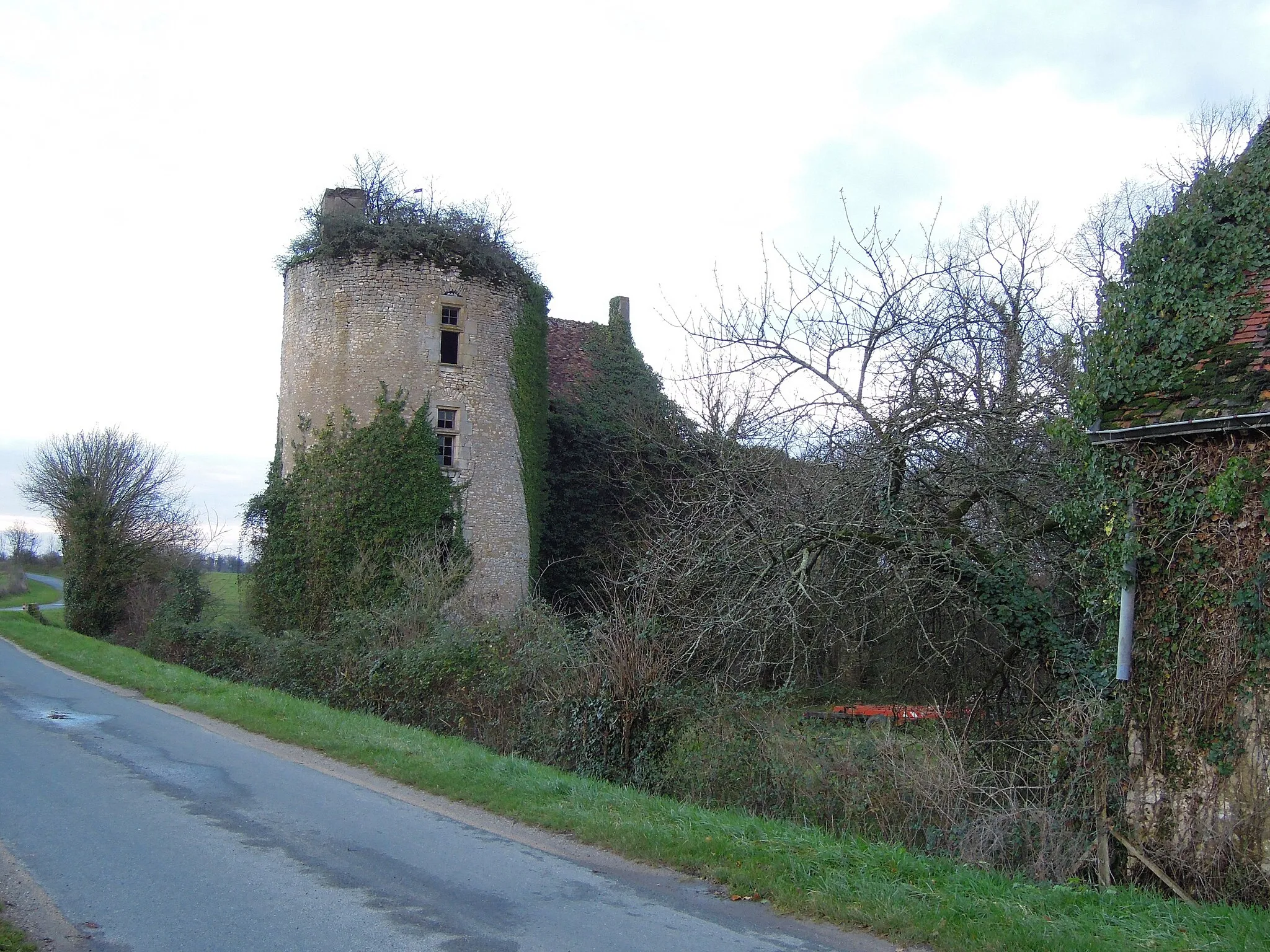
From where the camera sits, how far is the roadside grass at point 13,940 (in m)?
5.11

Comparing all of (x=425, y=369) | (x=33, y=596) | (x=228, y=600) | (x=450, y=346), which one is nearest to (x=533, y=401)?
(x=450, y=346)

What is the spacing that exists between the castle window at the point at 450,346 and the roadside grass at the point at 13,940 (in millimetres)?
18843

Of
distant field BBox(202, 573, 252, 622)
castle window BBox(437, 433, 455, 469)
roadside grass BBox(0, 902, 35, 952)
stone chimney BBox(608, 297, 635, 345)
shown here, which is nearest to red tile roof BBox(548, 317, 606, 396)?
stone chimney BBox(608, 297, 635, 345)

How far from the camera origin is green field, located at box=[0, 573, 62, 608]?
58344mm

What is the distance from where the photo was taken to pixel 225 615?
2541 cm

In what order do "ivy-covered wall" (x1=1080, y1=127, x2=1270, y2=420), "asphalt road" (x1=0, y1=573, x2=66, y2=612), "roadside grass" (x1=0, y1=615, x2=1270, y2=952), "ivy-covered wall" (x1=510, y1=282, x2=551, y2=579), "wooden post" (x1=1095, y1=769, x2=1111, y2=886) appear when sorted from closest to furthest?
"roadside grass" (x1=0, y1=615, x2=1270, y2=952) < "wooden post" (x1=1095, y1=769, x2=1111, y2=886) < "ivy-covered wall" (x1=1080, y1=127, x2=1270, y2=420) < "ivy-covered wall" (x1=510, y1=282, x2=551, y2=579) < "asphalt road" (x1=0, y1=573, x2=66, y2=612)

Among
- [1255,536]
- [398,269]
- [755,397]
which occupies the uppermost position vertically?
[398,269]

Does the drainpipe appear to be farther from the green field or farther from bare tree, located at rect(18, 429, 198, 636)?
the green field

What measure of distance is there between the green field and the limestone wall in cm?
4065

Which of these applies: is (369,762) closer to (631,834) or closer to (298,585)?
(631,834)

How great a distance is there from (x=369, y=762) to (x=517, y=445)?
13848mm

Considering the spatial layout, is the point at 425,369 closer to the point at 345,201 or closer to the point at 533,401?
the point at 533,401

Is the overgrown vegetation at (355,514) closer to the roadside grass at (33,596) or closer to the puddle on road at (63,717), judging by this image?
the puddle on road at (63,717)

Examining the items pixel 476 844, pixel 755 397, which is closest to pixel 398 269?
pixel 755 397
